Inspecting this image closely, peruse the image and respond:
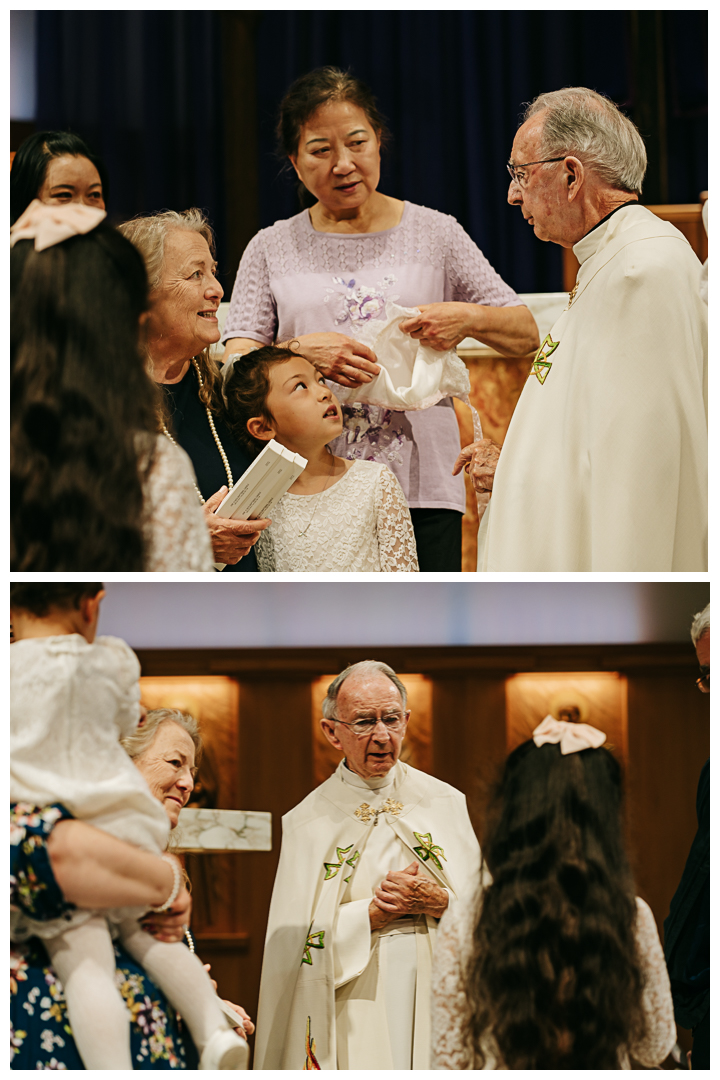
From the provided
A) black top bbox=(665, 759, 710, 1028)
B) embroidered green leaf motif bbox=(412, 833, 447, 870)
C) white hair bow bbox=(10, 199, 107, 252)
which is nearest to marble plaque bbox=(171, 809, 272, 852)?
embroidered green leaf motif bbox=(412, 833, 447, 870)

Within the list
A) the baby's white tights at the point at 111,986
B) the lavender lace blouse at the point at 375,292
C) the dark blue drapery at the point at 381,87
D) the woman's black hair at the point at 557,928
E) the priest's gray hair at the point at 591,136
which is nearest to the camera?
the baby's white tights at the point at 111,986

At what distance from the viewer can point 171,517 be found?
173 centimetres

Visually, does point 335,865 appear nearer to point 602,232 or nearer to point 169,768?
point 169,768

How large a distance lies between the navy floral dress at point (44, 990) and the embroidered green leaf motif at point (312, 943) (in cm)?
46

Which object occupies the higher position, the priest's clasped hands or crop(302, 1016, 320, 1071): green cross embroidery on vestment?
the priest's clasped hands

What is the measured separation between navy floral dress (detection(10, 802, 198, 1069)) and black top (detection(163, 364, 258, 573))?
28.9 inches

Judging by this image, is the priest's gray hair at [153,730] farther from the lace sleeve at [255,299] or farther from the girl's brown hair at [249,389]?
the lace sleeve at [255,299]

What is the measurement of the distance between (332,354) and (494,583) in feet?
1.86

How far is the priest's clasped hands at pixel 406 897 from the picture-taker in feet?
6.91

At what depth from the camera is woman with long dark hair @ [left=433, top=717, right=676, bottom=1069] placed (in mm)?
1808

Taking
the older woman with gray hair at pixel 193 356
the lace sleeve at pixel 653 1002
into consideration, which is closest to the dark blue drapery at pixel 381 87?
the older woman with gray hair at pixel 193 356

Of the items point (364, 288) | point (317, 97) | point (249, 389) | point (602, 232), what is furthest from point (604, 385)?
point (317, 97)

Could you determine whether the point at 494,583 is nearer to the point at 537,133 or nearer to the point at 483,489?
the point at 483,489

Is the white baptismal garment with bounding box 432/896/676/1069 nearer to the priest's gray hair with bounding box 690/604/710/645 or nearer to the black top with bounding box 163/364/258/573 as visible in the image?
the priest's gray hair with bounding box 690/604/710/645
